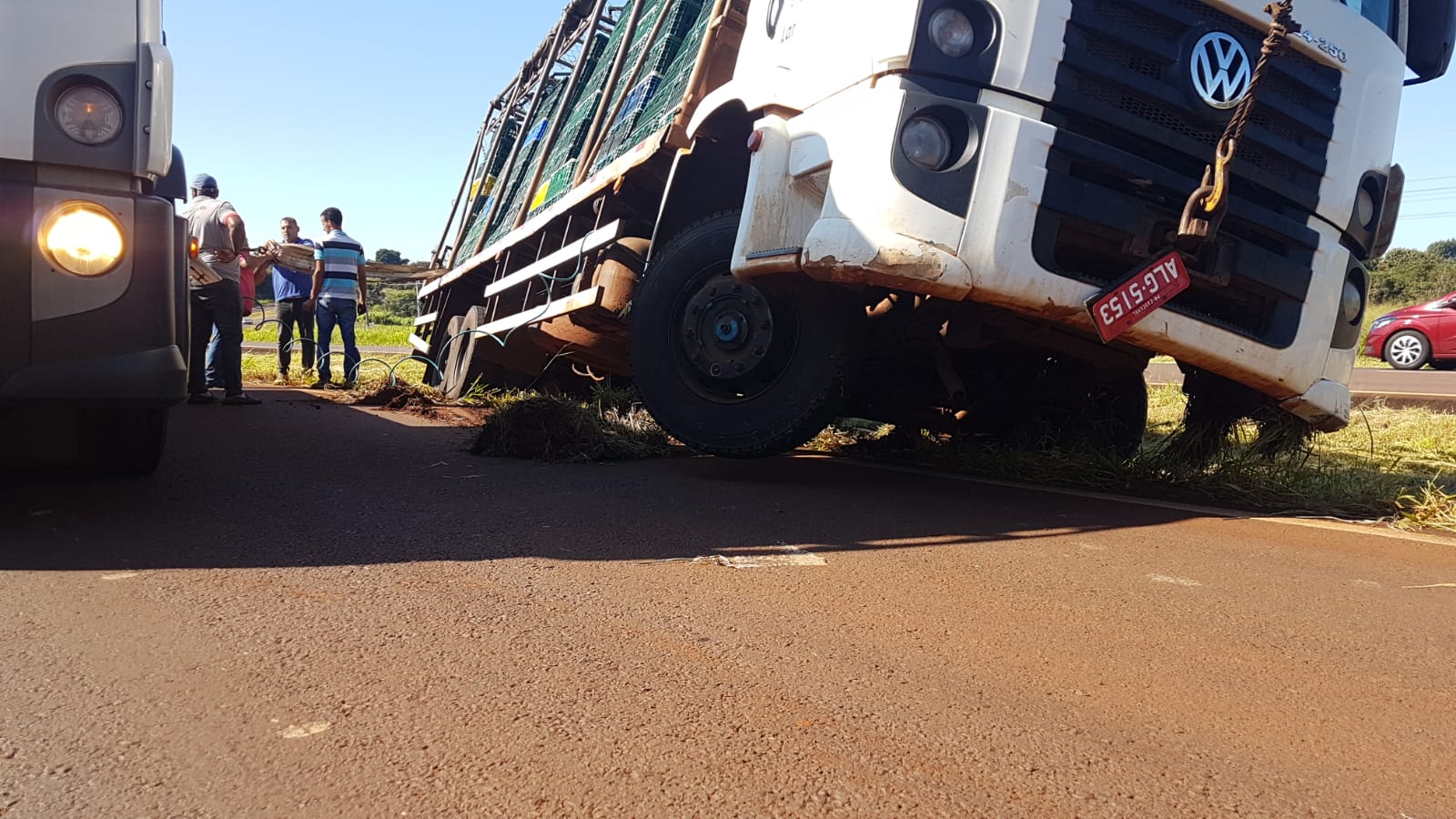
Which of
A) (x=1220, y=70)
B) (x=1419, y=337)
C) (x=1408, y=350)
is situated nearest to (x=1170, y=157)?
(x=1220, y=70)

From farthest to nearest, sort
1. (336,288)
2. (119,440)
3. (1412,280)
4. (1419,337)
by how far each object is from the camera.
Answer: (1412,280) < (1419,337) < (336,288) < (119,440)

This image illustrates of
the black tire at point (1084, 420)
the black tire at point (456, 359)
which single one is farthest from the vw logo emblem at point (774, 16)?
the black tire at point (456, 359)

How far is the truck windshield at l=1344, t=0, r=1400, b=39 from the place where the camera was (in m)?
3.67

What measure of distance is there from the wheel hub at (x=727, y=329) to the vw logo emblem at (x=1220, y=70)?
1.63m

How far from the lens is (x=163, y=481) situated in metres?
3.45

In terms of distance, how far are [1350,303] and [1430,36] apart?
1.46m

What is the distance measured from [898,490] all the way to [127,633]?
268cm

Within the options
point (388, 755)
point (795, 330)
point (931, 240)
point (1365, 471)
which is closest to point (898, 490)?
point (795, 330)

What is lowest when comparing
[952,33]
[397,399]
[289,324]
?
[397,399]

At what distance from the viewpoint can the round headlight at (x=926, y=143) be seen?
302 cm

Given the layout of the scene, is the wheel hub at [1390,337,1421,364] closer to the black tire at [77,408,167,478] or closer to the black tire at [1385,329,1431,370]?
the black tire at [1385,329,1431,370]

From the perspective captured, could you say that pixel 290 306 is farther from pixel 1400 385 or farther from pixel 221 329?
pixel 1400 385

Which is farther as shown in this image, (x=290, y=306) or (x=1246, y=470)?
(x=290, y=306)

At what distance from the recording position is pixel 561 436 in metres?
4.52
